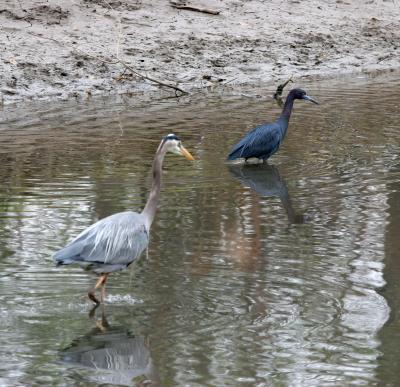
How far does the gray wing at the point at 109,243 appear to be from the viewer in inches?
284

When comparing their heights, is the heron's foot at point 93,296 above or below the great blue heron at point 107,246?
below

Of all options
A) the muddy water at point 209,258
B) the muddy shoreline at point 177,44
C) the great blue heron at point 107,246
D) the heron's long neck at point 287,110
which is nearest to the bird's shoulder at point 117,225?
the great blue heron at point 107,246

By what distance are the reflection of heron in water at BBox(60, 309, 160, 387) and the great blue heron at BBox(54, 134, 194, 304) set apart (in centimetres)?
35

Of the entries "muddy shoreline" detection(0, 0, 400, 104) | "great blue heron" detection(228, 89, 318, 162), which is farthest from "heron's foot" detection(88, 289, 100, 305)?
"muddy shoreline" detection(0, 0, 400, 104)

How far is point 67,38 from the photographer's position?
17.4 metres

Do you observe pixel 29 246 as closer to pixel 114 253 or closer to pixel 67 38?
pixel 114 253

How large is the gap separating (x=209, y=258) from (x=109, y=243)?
140 cm

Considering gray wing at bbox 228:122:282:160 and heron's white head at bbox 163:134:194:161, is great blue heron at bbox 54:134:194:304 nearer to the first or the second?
heron's white head at bbox 163:134:194:161

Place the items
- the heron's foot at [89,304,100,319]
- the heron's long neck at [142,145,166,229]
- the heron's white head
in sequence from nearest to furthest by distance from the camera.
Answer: the heron's foot at [89,304,100,319] → the heron's long neck at [142,145,166,229] → the heron's white head

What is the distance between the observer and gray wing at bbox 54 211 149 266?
7.22 meters

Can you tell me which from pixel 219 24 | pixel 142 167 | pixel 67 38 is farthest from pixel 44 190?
pixel 219 24

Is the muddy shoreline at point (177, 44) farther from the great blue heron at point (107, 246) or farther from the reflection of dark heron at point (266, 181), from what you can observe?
the great blue heron at point (107, 246)

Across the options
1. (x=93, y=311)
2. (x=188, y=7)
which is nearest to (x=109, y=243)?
(x=93, y=311)

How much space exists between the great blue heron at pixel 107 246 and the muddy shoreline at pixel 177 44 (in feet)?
28.1
